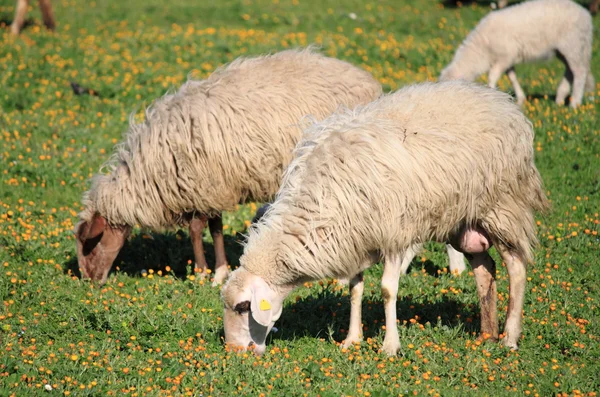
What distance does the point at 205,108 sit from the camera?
306 inches

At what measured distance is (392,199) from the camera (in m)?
5.82

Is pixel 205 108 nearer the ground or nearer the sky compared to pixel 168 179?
nearer the sky

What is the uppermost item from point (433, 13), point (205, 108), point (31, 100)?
point (205, 108)

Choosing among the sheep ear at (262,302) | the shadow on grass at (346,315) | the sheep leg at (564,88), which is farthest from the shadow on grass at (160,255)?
the sheep leg at (564,88)

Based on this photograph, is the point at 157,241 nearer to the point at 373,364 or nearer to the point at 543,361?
the point at 373,364

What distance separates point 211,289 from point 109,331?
1240 mm

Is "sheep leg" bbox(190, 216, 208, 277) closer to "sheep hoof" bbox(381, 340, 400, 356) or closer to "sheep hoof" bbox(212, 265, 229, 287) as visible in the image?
"sheep hoof" bbox(212, 265, 229, 287)

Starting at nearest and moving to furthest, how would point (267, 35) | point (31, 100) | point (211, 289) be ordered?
1. point (211, 289)
2. point (31, 100)
3. point (267, 35)

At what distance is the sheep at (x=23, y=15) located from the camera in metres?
15.4

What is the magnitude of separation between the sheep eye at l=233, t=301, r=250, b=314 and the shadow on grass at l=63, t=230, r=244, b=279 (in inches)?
81.1

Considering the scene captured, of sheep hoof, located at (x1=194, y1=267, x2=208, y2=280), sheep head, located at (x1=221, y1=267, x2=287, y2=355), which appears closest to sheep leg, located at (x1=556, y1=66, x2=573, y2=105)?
sheep hoof, located at (x1=194, y1=267, x2=208, y2=280)

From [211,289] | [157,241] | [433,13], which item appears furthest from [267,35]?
[211,289]

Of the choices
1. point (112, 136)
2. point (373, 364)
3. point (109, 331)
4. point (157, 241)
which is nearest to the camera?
point (373, 364)

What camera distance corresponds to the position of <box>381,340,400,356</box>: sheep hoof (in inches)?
243
